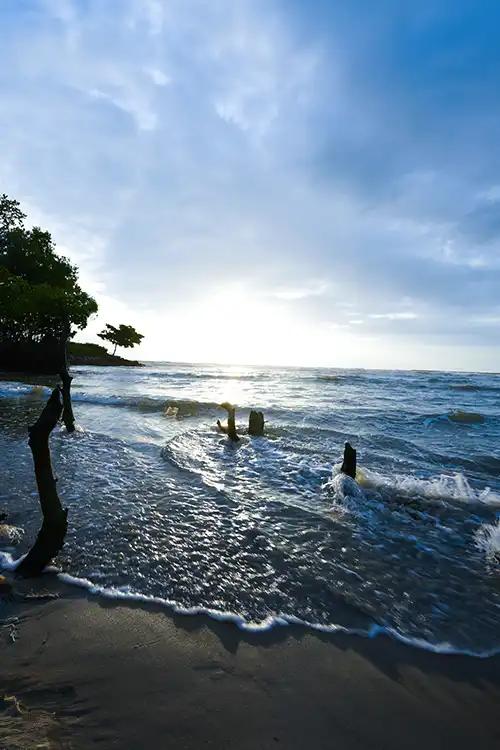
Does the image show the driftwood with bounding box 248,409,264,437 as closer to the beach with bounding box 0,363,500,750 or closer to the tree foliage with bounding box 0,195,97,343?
the beach with bounding box 0,363,500,750

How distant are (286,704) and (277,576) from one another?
6.54 ft

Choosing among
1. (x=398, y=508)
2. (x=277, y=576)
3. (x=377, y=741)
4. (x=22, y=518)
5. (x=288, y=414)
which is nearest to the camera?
(x=377, y=741)

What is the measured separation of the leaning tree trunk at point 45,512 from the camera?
436 centimetres

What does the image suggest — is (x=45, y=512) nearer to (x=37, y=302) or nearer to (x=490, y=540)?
(x=490, y=540)

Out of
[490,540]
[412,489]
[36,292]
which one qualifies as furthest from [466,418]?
[36,292]

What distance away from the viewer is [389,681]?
3.07 meters

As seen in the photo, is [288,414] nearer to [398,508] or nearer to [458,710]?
[398,508]

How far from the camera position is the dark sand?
8.02 ft

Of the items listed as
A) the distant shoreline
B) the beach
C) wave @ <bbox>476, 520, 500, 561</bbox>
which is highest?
the distant shoreline

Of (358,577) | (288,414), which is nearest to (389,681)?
(358,577)

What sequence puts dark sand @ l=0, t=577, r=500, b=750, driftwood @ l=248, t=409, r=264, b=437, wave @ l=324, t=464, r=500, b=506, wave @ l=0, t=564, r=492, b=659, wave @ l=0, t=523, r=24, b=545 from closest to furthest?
dark sand @ l=0, t=577, r=500, b=750, wave @ l=0, t=564, r=492, b=659, wave @ l=0, t=523, r=24, b=545, wave @ l=324, t=464, r=500, b=506, driftwood @ l=248, t=409, r=264, b=437

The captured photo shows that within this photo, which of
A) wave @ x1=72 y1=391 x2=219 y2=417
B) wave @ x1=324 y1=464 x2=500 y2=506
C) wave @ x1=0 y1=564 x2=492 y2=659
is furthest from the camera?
wave @ x1=72 y1=391 x2=219 y2=417

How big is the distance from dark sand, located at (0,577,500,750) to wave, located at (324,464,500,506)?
4438mm

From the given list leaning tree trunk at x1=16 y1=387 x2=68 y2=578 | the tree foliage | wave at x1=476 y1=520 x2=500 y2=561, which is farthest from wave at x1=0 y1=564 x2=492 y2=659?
the tree foliage
